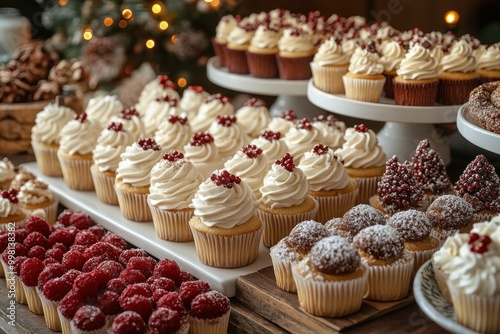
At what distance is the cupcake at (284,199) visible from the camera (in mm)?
2838

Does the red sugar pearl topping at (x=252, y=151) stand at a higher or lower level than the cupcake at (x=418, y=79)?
lower

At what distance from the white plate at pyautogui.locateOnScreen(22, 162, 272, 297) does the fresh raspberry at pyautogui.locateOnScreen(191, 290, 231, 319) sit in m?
0.28

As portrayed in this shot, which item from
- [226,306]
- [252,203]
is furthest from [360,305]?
[252,203]

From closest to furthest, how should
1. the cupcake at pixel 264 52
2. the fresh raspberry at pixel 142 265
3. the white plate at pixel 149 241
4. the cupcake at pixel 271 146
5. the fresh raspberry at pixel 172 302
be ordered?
the fresh raspberry at pixel 172 302 < the fresh raspberry at pixel 142 265 < the white plate at pixel 149 241 < the cupcake at pixel 271 146 < the cupcake at pixel 264 52

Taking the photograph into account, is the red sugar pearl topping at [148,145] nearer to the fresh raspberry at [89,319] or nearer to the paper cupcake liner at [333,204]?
the paper cupcake liner at [333,204]

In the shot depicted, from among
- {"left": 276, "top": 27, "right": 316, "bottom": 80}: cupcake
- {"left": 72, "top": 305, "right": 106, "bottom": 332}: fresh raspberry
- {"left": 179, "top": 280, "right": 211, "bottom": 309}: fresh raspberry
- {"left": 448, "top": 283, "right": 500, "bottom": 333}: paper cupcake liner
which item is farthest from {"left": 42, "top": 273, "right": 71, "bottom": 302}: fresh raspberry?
{"left": 276, "top": 27, "right": 316, "bottom": 80}: cupcake

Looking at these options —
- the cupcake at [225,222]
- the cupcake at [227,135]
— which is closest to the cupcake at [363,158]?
the cupcake at [227,135]

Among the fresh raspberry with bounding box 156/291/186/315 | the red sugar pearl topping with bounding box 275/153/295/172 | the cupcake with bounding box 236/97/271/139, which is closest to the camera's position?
the fresh raspberry with bounding box 156/291/186/315

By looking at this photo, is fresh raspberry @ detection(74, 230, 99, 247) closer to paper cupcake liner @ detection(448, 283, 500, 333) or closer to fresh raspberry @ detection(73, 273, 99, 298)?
fresh raspberry @ detection(73, 273, 99, 298)

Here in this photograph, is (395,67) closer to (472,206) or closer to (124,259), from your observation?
(472,206)

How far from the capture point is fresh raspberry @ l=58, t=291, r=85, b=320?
2354 millimetres

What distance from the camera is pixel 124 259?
274 cm

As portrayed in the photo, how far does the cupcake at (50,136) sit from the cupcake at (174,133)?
0.68 metres

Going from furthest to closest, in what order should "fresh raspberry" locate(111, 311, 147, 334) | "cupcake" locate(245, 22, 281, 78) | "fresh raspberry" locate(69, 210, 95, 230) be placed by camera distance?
"cupcake" locate(245, 22, 281, 78)
"fresh raspberry" locate(69, 210, 95, 230)
"fresh raspberry" locate(111, 311, 147, 334)
